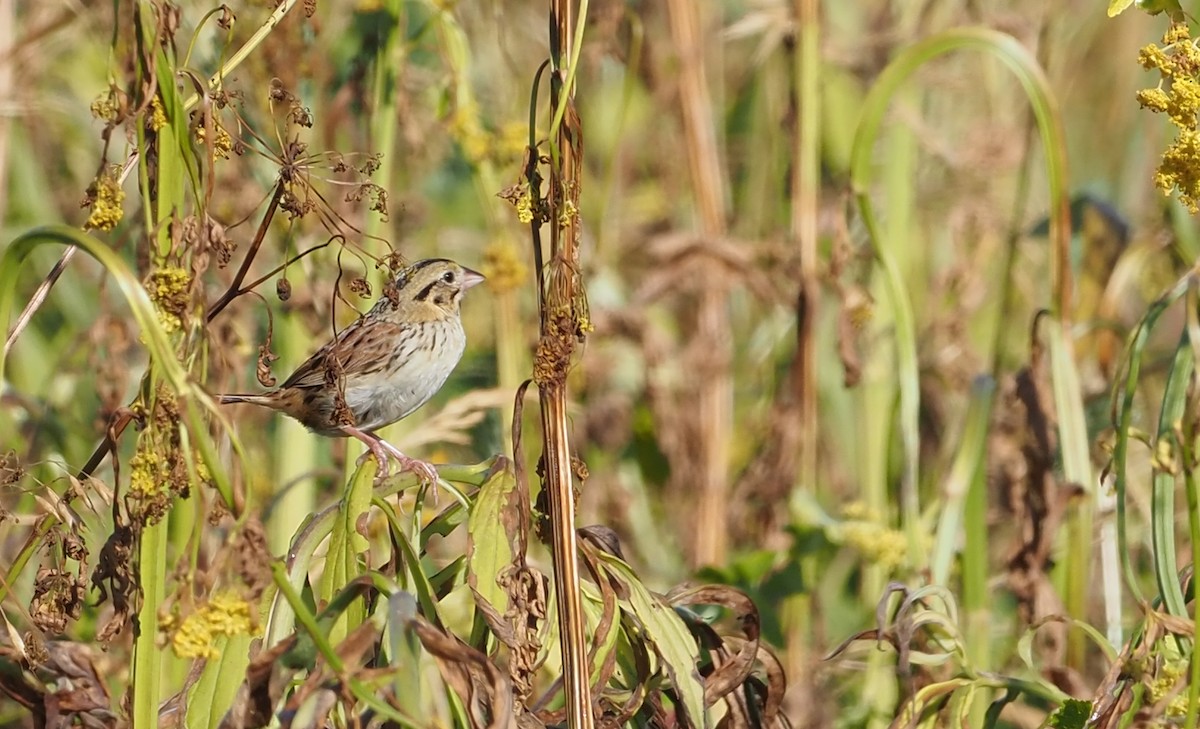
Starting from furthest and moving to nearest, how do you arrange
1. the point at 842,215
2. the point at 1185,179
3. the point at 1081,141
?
the point at 1081,141, the point at 842,215, the point at 1185,179

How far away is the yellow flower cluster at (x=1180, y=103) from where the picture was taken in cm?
171

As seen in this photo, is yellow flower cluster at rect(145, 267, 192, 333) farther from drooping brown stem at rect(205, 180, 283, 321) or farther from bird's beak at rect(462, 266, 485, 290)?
bird's beak at rect(462, 266, 485, 290)

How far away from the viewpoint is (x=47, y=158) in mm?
4922

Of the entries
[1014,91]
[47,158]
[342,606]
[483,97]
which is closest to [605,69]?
[483,97]

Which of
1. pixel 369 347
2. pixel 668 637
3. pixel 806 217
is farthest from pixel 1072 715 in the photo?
pixel 806 217

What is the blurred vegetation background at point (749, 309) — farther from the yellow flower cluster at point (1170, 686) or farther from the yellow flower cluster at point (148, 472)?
the yellow flower cluster at point (148, 472)

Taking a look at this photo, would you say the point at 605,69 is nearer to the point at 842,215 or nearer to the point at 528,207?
the point at 842,215

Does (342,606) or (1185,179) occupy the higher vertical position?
(1185,179)

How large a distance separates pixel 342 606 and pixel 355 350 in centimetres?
174

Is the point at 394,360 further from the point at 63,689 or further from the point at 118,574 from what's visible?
the point at 118,574

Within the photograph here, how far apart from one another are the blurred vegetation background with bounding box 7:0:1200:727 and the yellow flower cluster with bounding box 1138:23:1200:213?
0.36 metres

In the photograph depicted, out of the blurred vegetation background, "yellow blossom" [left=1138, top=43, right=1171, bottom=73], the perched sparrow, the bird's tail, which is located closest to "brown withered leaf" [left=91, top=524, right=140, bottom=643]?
the blurred vegetation background

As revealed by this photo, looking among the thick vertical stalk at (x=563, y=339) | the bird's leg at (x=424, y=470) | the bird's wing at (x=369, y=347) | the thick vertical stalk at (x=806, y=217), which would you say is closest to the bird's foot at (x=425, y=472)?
the bird's leg at (x=424, y=470)

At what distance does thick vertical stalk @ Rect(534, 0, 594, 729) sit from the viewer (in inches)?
63.4
